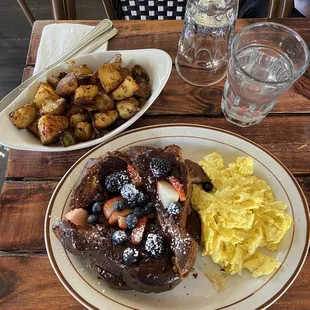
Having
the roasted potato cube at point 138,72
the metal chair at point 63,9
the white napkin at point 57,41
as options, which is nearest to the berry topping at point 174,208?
the roasted potato cube at point 138,72

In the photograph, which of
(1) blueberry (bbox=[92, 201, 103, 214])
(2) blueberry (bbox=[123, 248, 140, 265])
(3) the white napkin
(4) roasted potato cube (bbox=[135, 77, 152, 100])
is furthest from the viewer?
(3) the white napkin

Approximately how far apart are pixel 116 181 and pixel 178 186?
186mm

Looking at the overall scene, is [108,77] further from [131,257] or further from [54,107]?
[131,257]

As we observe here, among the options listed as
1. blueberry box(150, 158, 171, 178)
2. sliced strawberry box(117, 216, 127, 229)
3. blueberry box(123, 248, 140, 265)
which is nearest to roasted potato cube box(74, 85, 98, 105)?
blueberry box(150, 158, 171, 178)

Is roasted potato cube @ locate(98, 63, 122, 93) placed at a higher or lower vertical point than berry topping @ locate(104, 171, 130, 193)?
higher

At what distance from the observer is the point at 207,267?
1230 mm

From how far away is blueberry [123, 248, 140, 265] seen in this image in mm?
1087

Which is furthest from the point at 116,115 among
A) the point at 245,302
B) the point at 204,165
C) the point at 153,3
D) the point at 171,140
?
the point at 153,3

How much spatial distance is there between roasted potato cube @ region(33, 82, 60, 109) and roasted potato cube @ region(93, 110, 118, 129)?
17cm

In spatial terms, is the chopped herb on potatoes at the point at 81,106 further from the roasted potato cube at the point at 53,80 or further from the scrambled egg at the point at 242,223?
the scrambled egg at the point at 242,223

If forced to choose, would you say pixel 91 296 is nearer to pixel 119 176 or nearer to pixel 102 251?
pixel 102 251

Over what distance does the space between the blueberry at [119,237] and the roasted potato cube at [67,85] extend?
0.55 meters

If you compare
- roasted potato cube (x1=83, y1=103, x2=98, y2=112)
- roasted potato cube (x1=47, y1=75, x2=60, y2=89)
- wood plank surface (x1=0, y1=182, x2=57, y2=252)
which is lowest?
wood plank surface (x1=0, y1=182, x2=57, y2=252)

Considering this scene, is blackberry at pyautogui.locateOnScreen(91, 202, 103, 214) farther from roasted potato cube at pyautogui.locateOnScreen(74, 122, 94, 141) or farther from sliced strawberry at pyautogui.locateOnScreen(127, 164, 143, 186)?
roasted potato cube at pyautogui.locateOnScreen(74, 122, 94, 141)
